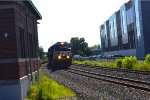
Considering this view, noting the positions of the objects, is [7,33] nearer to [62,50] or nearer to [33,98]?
[33,98]

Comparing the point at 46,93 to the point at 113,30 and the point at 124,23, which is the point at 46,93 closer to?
the point at 124,23

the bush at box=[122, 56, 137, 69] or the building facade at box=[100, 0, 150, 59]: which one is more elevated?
the building facade at box=[100, 0, 150, 59]

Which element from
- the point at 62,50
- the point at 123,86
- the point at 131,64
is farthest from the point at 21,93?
the point at 62,50

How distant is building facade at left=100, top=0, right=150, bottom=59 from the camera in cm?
6525

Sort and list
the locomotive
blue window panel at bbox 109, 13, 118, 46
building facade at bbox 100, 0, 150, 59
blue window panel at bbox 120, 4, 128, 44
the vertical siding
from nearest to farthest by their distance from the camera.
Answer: the vertical siding, the locomotive, building facade at bbox 100, 0, 150, 59, blue window panel at bbox 120, 4, 128, 44, blue window panel at bbox 109, 13, 118, 46

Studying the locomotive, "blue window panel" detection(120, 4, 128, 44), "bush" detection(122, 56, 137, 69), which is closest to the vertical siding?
"bush" detection(122, 56, 137, 69)

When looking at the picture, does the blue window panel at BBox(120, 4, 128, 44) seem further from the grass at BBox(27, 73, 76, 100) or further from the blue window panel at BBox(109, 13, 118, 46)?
the grass at BBox(27, 73, 76, 100)

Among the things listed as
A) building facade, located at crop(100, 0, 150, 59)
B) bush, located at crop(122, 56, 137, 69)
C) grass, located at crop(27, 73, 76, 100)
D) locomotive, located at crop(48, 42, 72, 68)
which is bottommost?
grass, located at crop(27, 73, 76, 100)

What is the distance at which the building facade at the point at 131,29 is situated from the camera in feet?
214

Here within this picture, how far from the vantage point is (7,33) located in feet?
55.5

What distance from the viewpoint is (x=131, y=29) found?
249 feet

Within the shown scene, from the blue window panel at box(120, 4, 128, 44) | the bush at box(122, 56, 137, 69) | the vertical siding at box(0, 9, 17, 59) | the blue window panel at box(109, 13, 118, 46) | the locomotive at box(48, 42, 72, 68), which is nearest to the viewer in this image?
the vertical siding at box(0, 9, 17, 59)

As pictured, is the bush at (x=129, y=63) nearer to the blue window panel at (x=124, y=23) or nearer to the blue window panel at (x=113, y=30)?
the blue window panel at (x=124, y=23)

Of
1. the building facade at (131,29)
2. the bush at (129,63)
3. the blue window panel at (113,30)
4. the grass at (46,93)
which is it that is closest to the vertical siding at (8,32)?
the grass at (46,93)
